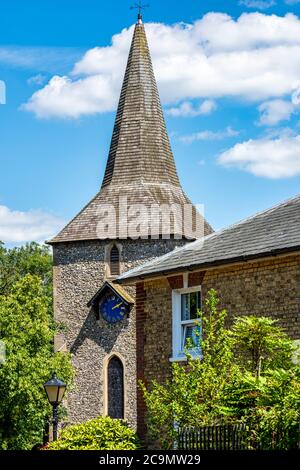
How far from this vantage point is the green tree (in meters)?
37.1

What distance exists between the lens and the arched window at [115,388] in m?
46.4

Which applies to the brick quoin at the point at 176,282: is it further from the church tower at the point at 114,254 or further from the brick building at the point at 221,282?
the church tower at the point at 114,254

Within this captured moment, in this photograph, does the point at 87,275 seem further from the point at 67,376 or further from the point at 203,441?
the point at 203,441

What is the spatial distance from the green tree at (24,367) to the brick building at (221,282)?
13405 millimetres

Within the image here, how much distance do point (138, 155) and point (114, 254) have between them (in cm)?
632

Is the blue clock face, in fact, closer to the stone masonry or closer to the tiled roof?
the stone masonry

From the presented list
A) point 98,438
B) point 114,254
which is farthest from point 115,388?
point 98,438

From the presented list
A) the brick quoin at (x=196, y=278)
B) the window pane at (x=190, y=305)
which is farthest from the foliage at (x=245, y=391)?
the window pane at (x=190, y=305)

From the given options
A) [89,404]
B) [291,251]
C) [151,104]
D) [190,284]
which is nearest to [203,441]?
[291,251]

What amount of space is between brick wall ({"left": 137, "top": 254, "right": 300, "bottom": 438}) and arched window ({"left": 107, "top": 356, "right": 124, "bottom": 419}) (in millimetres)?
22263

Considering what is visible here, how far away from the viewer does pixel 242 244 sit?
22.5 metres

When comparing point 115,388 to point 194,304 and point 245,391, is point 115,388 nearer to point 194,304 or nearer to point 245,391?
point 194,304

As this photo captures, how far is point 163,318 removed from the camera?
23859 mm

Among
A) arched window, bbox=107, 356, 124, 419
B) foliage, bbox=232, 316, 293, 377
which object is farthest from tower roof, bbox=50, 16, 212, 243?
foliage, bbox=232, 316, 293, 377
